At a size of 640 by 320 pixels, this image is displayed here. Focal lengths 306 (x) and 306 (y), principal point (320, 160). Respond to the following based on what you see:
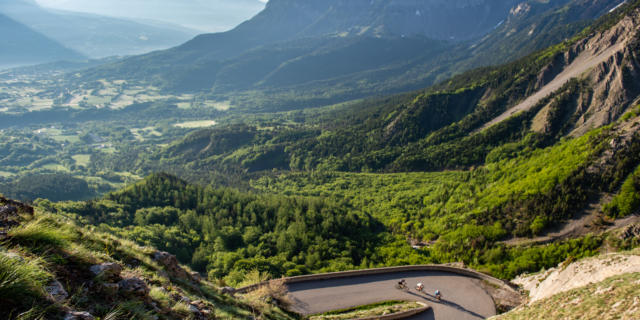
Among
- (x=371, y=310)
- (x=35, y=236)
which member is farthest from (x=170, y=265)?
(x=371, y=310)

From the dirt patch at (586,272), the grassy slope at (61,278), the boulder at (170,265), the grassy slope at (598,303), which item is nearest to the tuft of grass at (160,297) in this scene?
the grassy slope at (61,278)

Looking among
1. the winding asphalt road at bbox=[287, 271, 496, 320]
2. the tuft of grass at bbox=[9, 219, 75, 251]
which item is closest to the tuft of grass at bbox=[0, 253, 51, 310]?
the tuft of grass at bbox=[9, 219, 75, 251]

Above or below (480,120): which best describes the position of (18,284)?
below

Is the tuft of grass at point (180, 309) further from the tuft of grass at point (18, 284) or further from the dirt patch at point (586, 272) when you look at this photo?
the dirt patch at point (586, 272)

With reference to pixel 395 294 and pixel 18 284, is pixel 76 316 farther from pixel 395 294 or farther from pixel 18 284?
pixel 395 294

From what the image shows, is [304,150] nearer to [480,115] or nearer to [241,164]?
Result: [241,164]

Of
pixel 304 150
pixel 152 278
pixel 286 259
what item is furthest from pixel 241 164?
pixel 152 278
